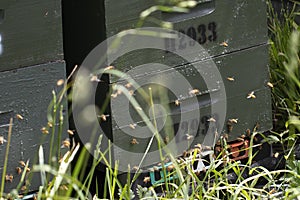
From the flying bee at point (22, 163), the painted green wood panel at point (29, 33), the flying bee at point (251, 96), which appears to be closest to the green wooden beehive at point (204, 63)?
the flying bee at point (251, 96)

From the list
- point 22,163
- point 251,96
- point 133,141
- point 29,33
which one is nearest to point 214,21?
point 251,96

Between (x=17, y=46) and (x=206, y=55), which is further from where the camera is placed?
(x=206, y=55)

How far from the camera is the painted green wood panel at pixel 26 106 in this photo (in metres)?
2.62

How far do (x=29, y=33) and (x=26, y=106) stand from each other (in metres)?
0.23

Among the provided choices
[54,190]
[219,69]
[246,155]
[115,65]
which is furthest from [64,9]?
[54,190]

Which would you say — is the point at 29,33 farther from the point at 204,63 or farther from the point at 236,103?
the point at 236,103

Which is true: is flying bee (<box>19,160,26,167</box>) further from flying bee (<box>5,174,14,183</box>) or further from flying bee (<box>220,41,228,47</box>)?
flying bee (<box>220,41,228,47</box>)

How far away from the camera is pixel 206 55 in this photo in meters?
3.11

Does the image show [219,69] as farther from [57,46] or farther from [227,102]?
[57,46]

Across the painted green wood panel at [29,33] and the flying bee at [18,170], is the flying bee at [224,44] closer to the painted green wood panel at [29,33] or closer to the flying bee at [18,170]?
the painted green wood panel at [29,33]

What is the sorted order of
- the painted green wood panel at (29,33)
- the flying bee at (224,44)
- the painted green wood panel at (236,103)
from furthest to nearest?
the flying bee at (224,44), the painted green wood panel at (236,103), the painted green wood panel at (29,33)

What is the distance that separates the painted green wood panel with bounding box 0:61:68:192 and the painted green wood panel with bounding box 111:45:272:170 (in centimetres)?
31

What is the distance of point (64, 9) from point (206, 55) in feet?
1.81

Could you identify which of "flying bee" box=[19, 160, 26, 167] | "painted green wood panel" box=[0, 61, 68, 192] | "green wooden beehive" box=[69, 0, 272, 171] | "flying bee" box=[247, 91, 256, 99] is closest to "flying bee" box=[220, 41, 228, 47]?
"green wooden beehive" box=[69, 0, 272, 171]
